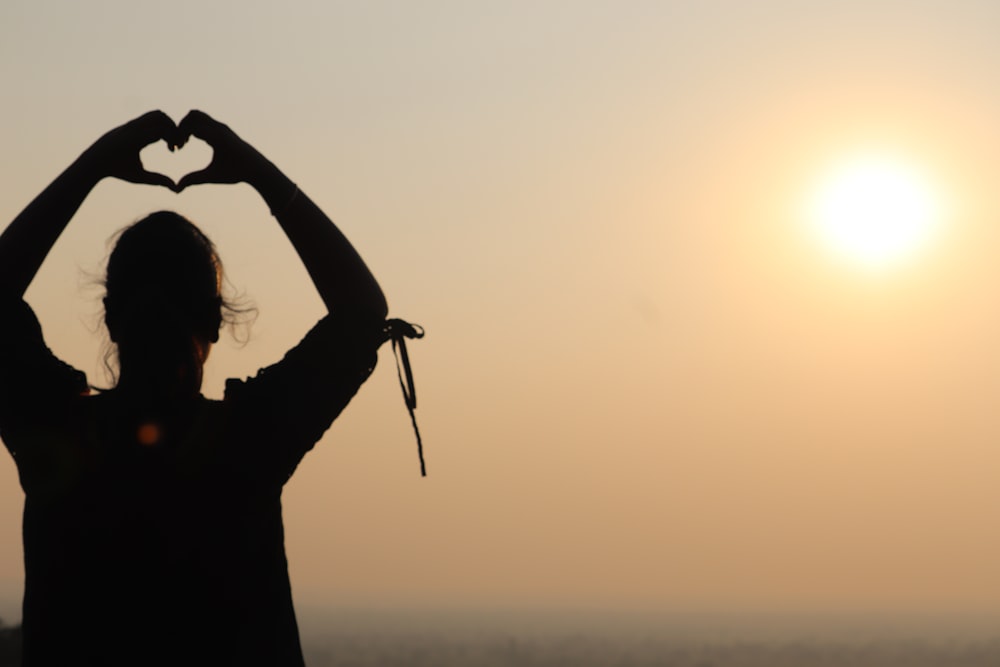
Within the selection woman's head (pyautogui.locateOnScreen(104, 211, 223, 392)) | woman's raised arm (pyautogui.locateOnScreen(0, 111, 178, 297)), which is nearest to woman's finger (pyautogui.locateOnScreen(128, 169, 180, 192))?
woman's raised arm (pyautogui.locateOnScreen(0, 111, 178, 297))

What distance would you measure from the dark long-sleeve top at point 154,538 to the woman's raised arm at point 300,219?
0.46 metres

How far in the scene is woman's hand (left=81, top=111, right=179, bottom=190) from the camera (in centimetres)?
553

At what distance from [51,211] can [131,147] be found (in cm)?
29

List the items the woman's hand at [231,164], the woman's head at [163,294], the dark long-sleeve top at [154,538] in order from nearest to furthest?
the dark long-sleeve top at [154,538]
the woman's head at [163,294]
the woman's hand at [231,164]

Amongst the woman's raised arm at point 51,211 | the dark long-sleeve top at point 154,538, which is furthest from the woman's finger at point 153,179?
the dark long-sleeve top at point 154,538

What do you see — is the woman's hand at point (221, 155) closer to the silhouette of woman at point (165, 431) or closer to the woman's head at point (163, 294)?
the silhouette of woman at point (165, 431)

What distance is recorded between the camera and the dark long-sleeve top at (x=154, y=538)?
515 cm

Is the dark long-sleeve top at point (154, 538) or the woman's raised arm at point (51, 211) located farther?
the woman's raised arm at point (51, 211)

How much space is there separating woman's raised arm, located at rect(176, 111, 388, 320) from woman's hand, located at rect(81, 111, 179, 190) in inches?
1.8

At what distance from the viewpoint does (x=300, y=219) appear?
558 centimetres

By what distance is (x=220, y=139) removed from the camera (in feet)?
18.4

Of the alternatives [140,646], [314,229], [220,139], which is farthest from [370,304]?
[140,646]

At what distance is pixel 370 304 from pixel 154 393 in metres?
0.66

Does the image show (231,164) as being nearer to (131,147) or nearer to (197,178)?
(197,178)
